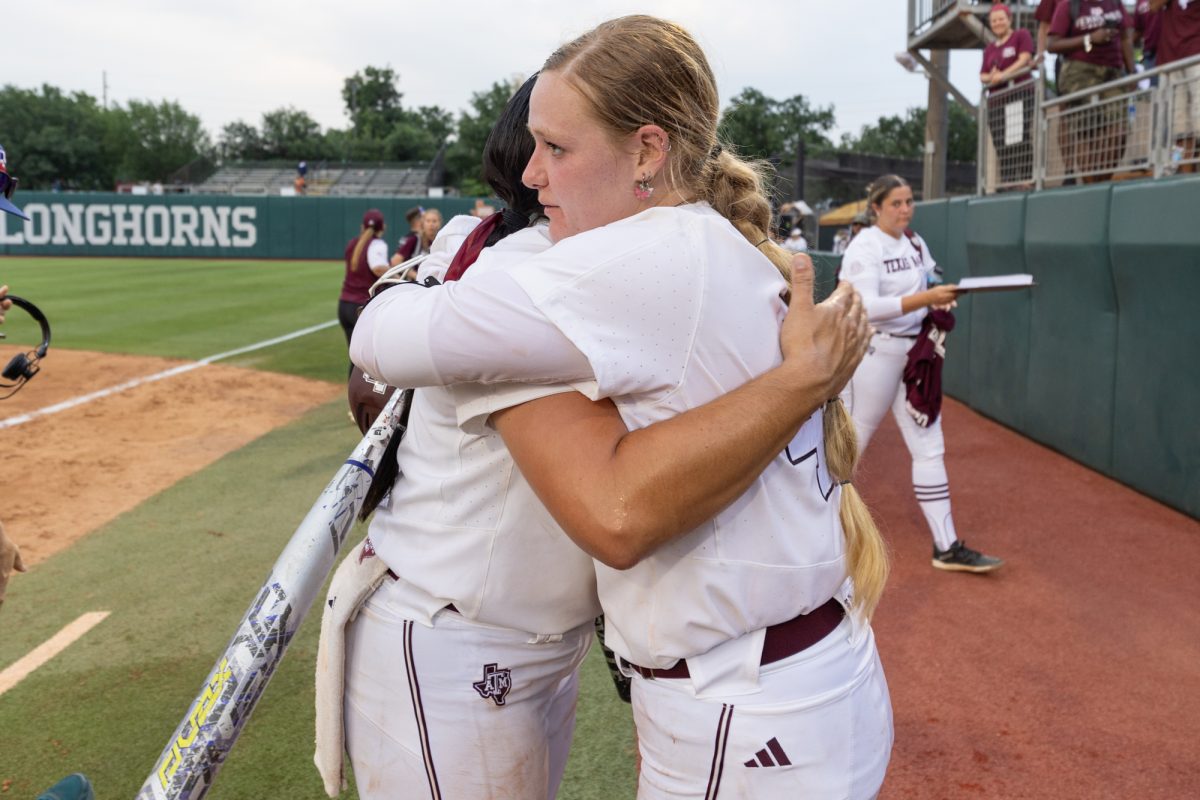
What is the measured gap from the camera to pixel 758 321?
4.49 feet

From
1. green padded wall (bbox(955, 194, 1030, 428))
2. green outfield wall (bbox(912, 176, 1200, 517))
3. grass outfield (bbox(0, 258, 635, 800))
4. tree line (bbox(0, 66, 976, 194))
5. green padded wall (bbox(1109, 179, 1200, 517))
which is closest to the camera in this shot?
grass outfield (bbox(0, 258, 635, 800))

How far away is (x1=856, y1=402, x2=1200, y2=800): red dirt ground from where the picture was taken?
140 inches

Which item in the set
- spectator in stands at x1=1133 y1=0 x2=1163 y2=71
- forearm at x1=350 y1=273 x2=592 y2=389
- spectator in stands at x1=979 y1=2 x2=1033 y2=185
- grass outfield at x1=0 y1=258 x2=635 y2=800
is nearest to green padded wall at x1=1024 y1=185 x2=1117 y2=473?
spectator in stands at x1=979 y1=2 x2=1033 y2=185

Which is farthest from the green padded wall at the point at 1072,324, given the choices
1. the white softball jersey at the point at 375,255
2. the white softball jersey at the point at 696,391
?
the white softball jersey at the point at 696,391

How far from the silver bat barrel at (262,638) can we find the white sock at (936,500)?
437 cm

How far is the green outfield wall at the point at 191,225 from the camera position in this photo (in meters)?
34.6

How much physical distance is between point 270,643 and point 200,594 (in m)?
3.65

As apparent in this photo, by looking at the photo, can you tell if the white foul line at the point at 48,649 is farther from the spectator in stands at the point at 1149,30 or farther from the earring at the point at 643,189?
the spectator in stands at the point at 1149,30

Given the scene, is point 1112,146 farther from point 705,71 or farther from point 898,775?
point 705,71

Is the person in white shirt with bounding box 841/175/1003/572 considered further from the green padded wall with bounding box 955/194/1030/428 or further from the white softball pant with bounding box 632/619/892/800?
the white softball pant with bounding box 632/619/892/800

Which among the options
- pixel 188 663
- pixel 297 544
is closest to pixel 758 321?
pixel 297 544

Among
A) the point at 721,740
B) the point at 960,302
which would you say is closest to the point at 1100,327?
the point at 960,302

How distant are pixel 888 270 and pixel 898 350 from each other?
1.53ft

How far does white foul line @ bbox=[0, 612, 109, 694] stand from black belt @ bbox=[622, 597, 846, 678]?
3564mm
